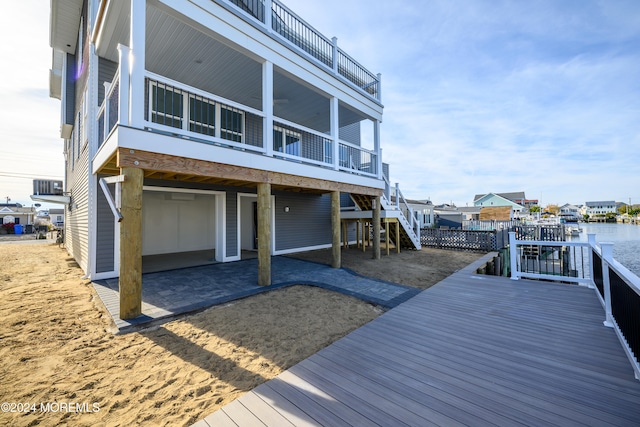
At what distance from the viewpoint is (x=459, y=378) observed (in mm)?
2332

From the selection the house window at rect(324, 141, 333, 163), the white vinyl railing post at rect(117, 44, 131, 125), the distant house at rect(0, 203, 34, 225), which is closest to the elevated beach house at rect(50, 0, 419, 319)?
the white vinyl railing post at rect(117, 44, 131, 125)

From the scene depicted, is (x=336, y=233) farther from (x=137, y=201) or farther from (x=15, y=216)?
(x=15, y=216)

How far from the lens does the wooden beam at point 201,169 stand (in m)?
3.76

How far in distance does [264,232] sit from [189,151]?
2.09m

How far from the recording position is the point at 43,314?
4.06m

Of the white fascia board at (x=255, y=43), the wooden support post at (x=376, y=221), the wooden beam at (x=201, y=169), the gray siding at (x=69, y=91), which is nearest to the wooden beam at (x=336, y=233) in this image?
the wooden beam at (x=201, y=169)

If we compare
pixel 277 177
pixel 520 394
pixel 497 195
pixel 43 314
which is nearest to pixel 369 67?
pixel 277 177

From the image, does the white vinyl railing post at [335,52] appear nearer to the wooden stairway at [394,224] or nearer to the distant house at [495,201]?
the wooden stairway at [394,224]

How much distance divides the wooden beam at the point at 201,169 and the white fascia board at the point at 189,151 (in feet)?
0.24

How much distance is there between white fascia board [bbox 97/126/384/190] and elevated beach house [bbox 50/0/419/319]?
0.06ft

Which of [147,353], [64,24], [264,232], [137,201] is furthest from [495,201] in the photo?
[64,24]

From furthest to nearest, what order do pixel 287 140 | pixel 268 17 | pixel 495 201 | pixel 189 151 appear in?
pixel 495 201
pixel 287 140
pixel 268 17
pixel 189 151

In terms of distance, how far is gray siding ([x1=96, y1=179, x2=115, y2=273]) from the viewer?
20.0 feet

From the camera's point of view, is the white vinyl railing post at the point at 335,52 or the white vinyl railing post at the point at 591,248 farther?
the white vinyl railing post at the point at 335,52
